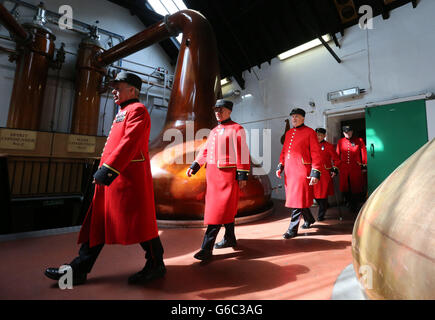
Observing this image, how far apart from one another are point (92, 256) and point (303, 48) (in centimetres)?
561

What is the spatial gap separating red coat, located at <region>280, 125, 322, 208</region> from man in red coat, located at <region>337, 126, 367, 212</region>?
216cm

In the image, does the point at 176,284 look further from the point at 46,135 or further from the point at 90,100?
the point at 90,100

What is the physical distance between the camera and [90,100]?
5.32 meters

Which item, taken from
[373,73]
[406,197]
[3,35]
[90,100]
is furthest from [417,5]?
[3,35]

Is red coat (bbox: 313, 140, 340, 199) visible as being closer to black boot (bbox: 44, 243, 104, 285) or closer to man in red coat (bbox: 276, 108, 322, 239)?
man in red coat (bbox: 276, 108, 322, 239)

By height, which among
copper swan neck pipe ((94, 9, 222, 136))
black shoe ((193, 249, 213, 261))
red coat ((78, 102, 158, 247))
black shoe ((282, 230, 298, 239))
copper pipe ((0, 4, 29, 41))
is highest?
copper pipe ((0, 4, 29, 41))

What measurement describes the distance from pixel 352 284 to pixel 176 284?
0.98m

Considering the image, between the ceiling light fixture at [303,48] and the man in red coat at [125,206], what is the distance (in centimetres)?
487

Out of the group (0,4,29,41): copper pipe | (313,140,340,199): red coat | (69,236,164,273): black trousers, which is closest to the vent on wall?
(313,140,340,199): red coat

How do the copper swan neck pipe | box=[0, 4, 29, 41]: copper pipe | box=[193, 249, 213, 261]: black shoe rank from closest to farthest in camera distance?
box=[193, 249, 213, 261]: black shoe, the copper swan neck pipe, box=[0, 4, 29, 41]: copper pipe

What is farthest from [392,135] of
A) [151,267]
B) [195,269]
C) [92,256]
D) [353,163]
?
[92,256]

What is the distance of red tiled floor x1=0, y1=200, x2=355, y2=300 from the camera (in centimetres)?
117

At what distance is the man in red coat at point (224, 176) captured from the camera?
1.74 meters

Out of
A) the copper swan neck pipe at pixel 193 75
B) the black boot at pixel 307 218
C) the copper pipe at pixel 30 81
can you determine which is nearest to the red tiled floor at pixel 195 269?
the black boot at pixel 307 218
